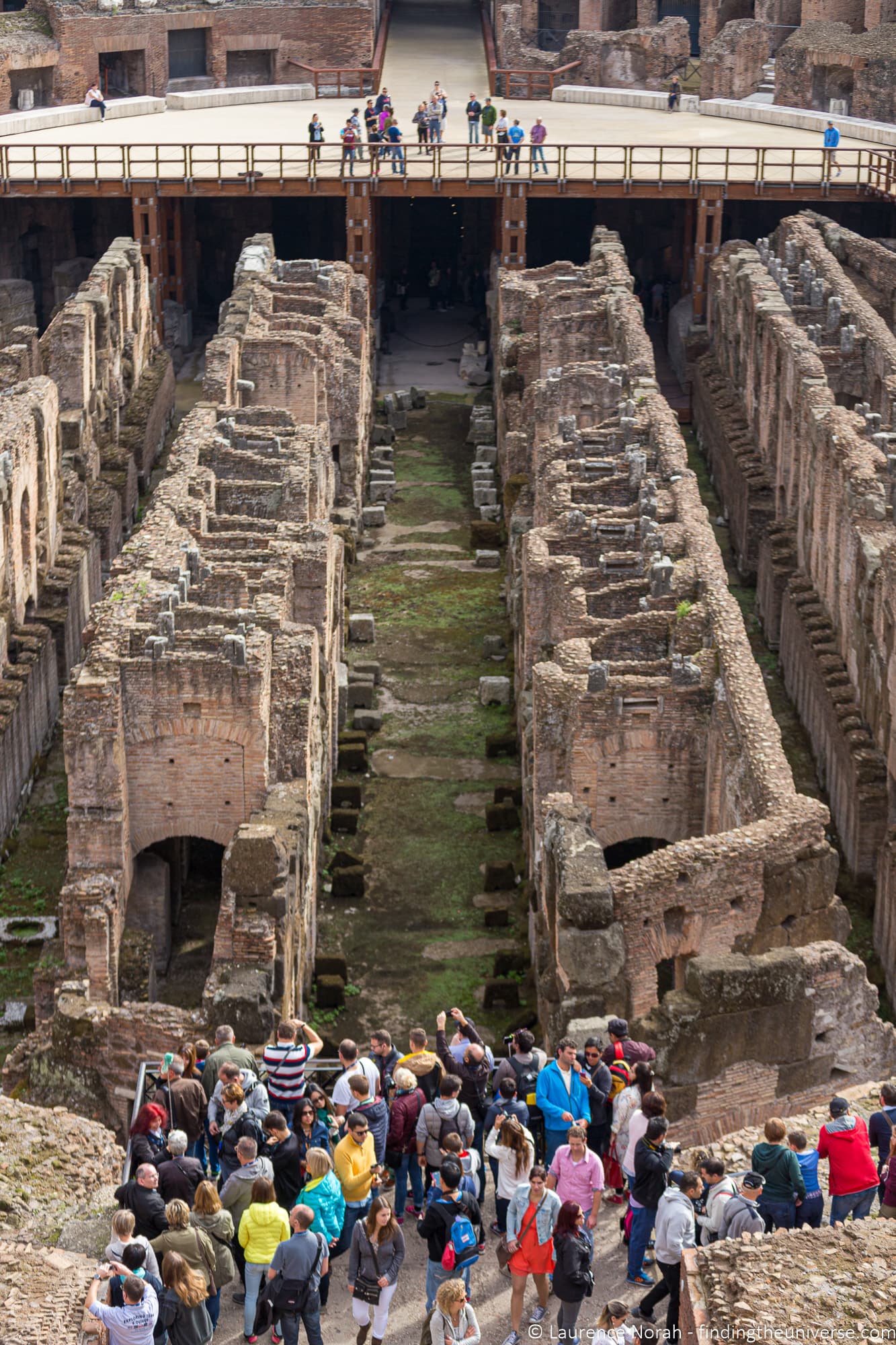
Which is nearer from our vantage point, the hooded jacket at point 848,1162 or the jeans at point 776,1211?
the jeans at point 776,1211

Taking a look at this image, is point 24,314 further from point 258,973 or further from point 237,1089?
point 237,1089

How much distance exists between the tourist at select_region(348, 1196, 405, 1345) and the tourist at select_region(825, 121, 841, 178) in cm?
5247

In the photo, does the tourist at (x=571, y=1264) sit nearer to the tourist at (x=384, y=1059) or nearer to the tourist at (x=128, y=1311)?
the tourist at (x=384, y=1059)

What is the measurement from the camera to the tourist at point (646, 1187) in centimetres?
2227

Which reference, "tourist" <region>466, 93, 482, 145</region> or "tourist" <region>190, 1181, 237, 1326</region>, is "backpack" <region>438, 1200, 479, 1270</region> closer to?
"tourist" <region>190, 1181, 237, 1326</region>

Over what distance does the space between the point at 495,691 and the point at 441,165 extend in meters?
30.2

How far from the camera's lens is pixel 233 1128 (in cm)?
2292

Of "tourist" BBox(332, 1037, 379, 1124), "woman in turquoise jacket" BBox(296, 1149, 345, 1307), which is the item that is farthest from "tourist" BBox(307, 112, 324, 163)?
"woman in turquoise jacket" BBox(296, 1149, 345, 1307)

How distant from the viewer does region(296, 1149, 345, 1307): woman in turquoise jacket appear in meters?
21.8

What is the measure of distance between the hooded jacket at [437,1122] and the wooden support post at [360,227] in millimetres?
47802

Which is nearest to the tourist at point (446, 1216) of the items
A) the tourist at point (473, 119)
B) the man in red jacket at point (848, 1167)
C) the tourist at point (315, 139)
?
the man in red jacket at point (848, 1167)

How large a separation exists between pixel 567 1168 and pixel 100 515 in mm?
31704

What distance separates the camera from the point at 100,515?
171 feet

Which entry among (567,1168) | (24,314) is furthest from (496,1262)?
(24,314)
